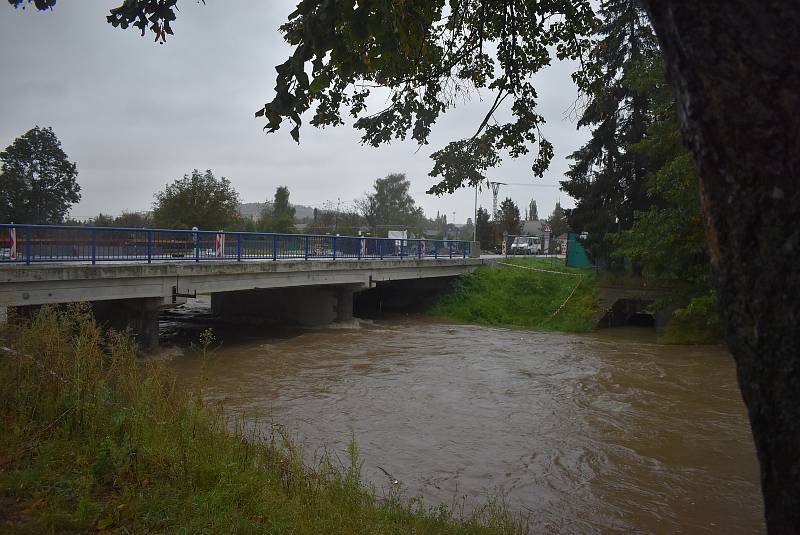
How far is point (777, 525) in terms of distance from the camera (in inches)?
80.4

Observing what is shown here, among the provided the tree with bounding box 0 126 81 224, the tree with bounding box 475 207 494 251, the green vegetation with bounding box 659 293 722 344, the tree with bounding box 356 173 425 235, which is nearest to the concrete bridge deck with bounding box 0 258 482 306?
the green vegetation with bounding box 659 293 722 344

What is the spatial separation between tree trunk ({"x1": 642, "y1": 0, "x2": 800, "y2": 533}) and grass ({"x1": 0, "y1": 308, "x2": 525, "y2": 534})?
3.05 metres

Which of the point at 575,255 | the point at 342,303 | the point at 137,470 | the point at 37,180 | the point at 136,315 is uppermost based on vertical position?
the point at 37,180

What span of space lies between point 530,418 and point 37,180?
112 ft

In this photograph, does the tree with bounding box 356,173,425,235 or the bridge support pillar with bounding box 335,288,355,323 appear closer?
the bridge support pillar with bounding box 335,288,355,323

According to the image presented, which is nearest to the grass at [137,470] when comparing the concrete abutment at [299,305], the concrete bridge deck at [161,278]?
the concrete bridge deck at [161,278]

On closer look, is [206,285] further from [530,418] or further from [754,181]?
[754,181]

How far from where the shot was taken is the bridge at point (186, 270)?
517 inches

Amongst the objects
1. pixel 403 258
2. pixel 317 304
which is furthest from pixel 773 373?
pixel 403 258

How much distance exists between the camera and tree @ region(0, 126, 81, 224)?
32750 mm

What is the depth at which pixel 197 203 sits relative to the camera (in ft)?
119

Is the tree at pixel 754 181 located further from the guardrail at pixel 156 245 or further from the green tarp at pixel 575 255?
the green tarp at pixel 575 255

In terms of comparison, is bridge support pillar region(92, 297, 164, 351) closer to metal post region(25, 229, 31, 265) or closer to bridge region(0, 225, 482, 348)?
bridge region(0, 225, 482, 348)

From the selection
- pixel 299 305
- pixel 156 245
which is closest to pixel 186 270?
pixel 156 245
